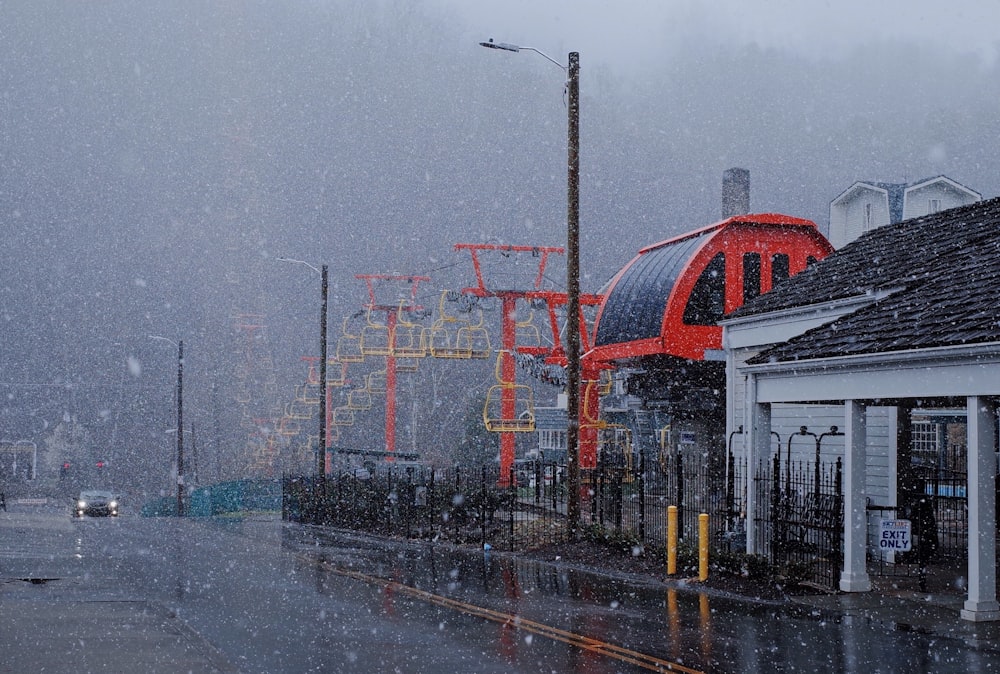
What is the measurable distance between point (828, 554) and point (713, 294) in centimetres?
1759

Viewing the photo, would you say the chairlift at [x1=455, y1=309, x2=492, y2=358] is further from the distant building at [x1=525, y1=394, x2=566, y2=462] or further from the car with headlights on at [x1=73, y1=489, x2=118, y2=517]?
the distant building at [x1=525, y1=394, x2=566, y2=462]

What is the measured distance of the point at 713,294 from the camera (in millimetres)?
35219

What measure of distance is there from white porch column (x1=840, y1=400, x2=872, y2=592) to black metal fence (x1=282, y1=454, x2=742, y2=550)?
3.73 metres

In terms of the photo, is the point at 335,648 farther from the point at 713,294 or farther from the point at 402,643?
the point at 713,294

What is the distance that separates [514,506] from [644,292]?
434 inches

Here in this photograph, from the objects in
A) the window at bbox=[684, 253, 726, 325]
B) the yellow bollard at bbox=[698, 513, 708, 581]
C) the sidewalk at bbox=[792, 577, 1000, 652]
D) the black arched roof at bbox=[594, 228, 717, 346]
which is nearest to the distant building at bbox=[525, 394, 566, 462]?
the black arched roof at bbox=[594, 228, 717, 346]

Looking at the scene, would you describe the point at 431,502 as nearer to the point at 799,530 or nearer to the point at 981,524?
the point at 799,530

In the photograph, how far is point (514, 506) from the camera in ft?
94.7

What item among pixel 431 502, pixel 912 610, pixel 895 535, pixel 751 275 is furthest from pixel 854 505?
pixel 751 275

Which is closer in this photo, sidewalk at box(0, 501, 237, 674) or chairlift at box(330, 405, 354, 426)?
sidewalk at box(0, 501, 237, 674)

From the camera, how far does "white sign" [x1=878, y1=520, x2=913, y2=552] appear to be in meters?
16.6

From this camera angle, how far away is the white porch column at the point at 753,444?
18922mm

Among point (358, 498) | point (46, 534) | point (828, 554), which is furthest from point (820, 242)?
point (46, 534)

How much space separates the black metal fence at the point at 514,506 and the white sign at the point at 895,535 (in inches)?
151
